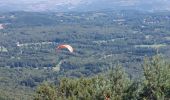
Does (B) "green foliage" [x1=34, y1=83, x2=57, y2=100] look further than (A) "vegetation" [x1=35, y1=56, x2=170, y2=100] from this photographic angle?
Yes

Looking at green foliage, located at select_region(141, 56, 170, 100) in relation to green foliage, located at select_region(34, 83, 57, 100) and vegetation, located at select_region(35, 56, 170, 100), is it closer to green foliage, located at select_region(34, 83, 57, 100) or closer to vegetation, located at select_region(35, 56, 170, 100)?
vegetation, located at select_region(35, 56, 170, 100)

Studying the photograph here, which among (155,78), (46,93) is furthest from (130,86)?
(46,93)

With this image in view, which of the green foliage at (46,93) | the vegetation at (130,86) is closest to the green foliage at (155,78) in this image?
the vegetation at (130,86)

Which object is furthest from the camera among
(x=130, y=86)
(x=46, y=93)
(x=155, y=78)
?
(x=46, y=93)

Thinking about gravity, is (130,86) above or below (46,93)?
above

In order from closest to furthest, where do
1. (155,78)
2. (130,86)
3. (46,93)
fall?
(155,78), (130,86), (46,93)

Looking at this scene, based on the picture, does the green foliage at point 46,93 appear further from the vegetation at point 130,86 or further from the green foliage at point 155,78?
the green foliage at point 155,78

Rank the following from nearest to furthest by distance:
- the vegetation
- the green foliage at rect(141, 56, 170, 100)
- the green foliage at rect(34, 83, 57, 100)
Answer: the green foliage at rect(141, 56, 170, 100)
the vegetation
the green foliage at rect(34, 83, 57, 100)

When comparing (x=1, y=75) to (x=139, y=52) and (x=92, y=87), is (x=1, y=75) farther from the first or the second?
(x=92, y=87)

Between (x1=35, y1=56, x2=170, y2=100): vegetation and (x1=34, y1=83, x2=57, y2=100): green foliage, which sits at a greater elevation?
(x1=35, y1=56, x2=170, y2=100): vegetation

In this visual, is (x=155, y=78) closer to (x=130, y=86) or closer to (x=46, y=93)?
(x=130, y=86)

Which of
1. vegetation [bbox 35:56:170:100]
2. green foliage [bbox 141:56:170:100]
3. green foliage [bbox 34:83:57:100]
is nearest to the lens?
green foliage [bbox 141:56:170:100]

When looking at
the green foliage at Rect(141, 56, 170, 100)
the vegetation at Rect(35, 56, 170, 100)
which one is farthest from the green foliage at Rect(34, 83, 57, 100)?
the green foliage at Rect(141, 56, 170, 100)
